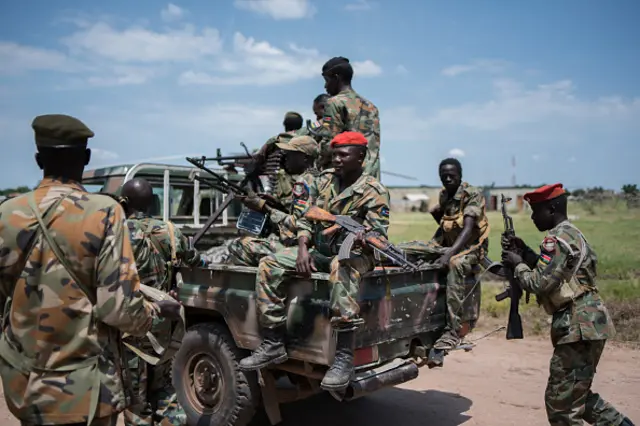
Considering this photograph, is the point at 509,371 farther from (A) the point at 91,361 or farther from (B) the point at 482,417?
(A) the point at 91,361

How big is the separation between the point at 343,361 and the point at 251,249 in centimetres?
150

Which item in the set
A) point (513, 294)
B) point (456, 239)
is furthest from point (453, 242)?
point (513, 294)

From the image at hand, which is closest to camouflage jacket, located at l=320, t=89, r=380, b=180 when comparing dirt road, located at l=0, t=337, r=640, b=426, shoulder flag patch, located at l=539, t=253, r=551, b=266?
shoulder flag patch, located at l=539, t=253, r=551, b=266

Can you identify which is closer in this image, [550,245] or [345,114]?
[550,245]

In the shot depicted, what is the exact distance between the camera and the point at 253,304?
4.36 metres

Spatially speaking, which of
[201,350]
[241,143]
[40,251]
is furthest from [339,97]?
[40,251]

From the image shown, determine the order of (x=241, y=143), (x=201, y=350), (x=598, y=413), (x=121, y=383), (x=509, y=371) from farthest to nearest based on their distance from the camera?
1. (x=509, y=371)
2. (x=241, y=143)
3. (x=201, y=350)
4. (x=598, y=413)
5. (x=121, y=383)

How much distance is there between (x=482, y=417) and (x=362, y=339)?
1.93 m

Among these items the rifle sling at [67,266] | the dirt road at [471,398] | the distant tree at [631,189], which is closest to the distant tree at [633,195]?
the distant tree at [631,189]

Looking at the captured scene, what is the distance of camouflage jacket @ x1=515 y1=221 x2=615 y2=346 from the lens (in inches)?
150

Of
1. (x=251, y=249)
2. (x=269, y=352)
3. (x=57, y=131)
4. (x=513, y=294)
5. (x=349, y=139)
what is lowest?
(x=269, y=352)

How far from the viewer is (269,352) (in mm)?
4074

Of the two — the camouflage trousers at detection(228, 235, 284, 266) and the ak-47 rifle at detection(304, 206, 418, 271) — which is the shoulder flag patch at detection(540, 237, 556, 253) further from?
the camouflage trousers at detection(228, 235, 284, 266)

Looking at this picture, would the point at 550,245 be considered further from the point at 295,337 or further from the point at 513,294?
the point at 295,337
